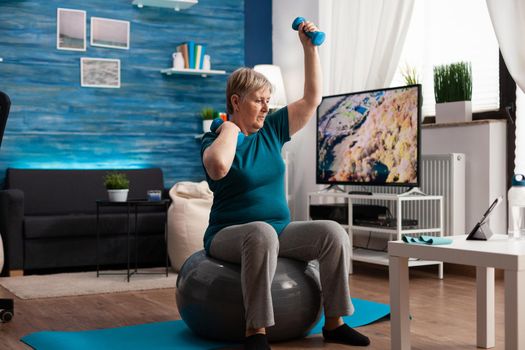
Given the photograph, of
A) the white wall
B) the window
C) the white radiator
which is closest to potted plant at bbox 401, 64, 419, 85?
the window

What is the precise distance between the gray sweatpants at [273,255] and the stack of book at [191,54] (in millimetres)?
3480

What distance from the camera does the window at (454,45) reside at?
15.2 feet

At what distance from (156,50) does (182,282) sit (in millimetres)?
3557

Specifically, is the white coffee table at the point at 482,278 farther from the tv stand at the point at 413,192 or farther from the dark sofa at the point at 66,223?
the dark sofa at the point at 66,223

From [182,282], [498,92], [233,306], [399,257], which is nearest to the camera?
[399,257]

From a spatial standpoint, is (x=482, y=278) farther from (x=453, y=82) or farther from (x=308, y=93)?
(x=453, y=82)

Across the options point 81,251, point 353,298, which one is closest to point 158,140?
point 81,251

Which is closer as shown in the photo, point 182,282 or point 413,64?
point 182,282

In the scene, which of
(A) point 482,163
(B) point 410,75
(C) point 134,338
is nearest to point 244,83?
(C) point 134,338

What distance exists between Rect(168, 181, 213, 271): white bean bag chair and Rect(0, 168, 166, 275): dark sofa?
0.28 m

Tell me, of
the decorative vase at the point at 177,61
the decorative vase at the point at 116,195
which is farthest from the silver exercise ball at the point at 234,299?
the decorative vase at the point at 177,61

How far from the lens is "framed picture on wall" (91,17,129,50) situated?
228 inches

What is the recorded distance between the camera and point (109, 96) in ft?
19.2

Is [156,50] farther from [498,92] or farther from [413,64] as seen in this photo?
[498,92]
